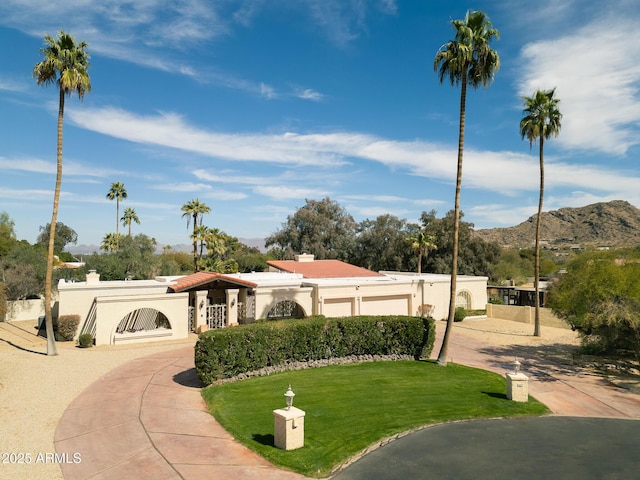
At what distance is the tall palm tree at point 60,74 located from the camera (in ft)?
72.0

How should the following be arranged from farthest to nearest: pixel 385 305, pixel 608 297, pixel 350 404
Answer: pixel 385 305, pixel 608 297, pixel 350 404

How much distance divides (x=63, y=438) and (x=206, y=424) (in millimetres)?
3845

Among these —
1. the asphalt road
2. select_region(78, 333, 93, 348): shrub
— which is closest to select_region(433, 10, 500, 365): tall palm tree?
the asphalt road

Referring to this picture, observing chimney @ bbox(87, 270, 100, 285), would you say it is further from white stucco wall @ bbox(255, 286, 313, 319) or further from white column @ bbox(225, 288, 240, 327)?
white stucco wall @ bbox(255, 286, 313, 319)

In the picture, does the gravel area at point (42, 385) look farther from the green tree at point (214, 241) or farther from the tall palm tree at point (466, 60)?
the green tree at point (214, 241)

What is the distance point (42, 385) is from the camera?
16812mm

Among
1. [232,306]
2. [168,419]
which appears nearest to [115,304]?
[232,306]

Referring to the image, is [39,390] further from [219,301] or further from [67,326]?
[219,301]

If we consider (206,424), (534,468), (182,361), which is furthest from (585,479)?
(182,361)

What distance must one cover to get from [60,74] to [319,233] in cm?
5428

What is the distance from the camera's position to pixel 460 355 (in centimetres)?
2486

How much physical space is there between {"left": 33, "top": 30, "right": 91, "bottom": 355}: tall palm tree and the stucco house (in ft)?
12.1

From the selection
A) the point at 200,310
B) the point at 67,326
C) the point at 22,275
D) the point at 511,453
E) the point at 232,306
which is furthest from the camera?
the point at 22,275

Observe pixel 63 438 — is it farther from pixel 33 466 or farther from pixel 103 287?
pixel 103 287
